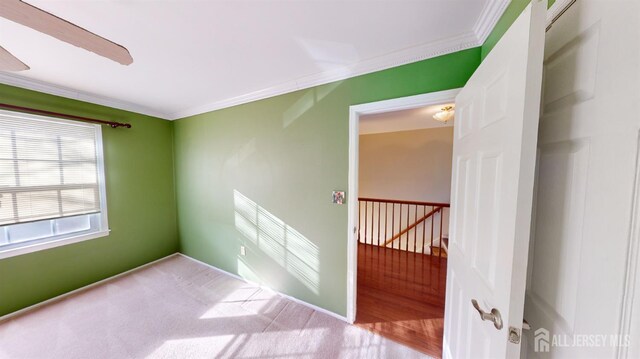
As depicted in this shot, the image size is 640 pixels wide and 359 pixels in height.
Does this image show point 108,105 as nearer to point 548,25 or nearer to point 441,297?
point 548,25

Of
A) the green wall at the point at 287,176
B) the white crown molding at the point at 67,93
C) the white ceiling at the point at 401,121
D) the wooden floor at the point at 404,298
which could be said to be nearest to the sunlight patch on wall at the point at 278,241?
the green wall at the point at 287,176

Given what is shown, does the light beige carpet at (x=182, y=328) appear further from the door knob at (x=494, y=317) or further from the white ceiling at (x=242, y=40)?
the white ceiling at (x=242, y=40)

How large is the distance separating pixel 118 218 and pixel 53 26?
263cm

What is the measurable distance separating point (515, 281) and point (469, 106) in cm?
93

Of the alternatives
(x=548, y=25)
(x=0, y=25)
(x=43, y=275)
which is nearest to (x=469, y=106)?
(x=548, y=25)

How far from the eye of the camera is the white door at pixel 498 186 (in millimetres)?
675

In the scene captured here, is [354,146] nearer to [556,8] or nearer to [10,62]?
[556,8]

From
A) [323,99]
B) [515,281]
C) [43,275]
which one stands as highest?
[323,99]

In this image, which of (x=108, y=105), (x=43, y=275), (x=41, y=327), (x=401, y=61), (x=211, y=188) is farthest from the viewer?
(x=211, y=188)

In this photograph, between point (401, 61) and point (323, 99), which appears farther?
point (323, 99)

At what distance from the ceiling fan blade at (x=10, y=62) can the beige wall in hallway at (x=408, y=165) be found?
4937mm

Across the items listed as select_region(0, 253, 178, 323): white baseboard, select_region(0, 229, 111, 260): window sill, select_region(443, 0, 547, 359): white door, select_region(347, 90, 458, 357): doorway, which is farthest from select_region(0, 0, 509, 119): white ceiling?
select_region(0, 253, 178, 323): white baseboard

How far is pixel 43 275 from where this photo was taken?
87.1 inches

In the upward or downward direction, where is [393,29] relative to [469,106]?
upward
